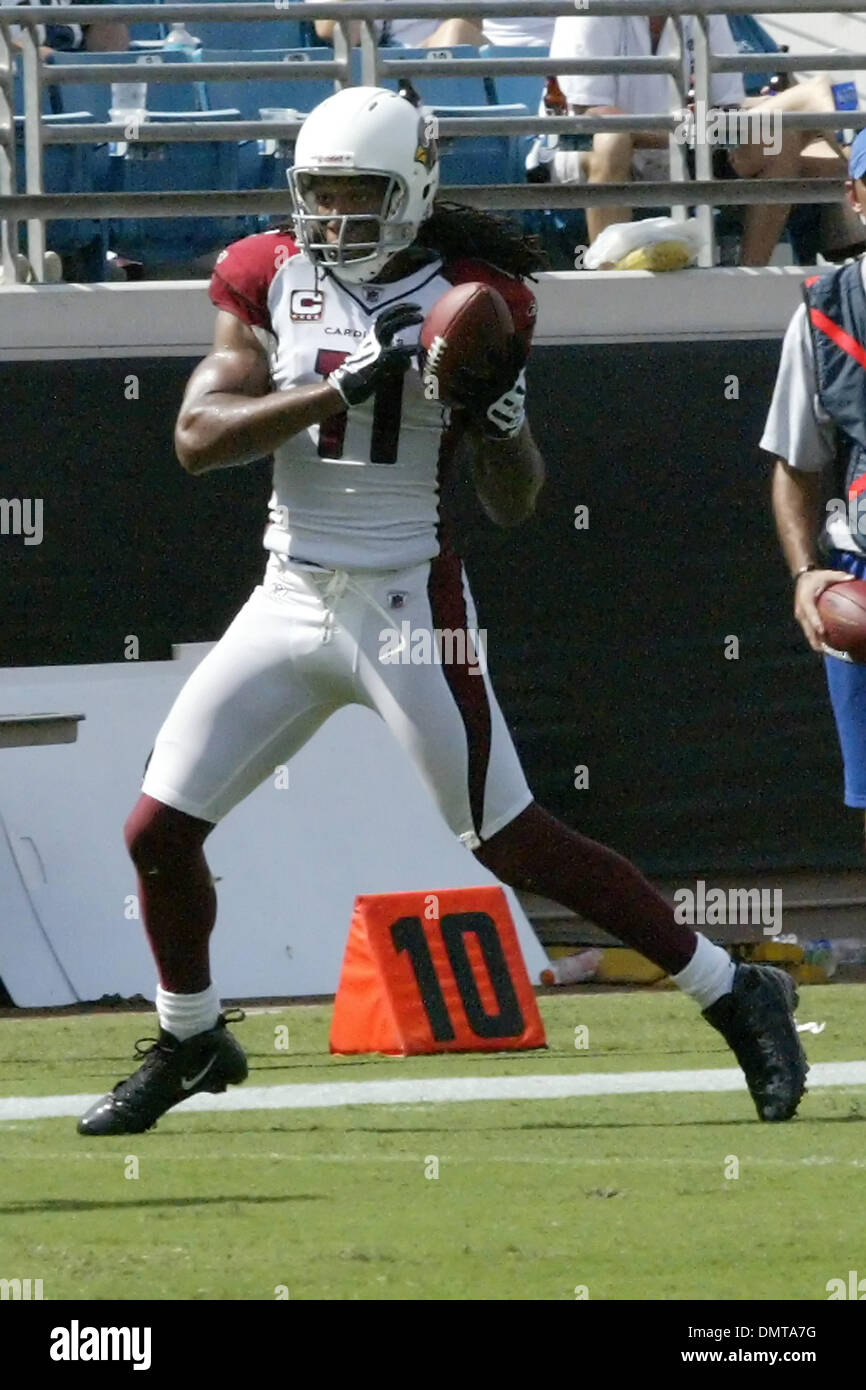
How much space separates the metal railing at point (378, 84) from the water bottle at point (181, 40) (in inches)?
33.3

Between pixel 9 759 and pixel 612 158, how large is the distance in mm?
2983

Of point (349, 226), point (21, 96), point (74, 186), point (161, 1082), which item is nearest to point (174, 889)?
point (161, 1082)

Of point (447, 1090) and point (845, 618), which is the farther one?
point (447, 1090)

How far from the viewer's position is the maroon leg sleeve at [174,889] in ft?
15.0

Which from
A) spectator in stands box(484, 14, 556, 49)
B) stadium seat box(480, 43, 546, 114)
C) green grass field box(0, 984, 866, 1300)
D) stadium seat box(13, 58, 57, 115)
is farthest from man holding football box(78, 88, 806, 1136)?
stadium seat box(480, 43, 546, 114)

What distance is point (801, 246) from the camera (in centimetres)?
897

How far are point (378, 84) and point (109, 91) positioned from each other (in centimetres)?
120

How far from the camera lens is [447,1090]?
212 inches

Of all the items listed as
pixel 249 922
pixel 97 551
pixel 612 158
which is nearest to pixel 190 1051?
pixel 249 922

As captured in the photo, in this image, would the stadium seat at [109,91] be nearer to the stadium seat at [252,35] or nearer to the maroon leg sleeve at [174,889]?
the stadium seat at [252,35]

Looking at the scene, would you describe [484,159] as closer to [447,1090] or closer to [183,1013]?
[447,1090]

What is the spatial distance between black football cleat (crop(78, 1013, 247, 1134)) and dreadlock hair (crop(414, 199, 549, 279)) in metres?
1.57

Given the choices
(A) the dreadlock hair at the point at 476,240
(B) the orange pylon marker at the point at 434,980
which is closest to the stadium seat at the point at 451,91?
(B) the orange pylon marker at the point at 434,980

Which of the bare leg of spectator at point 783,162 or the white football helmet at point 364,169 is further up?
the white football helmet at point 364,169
